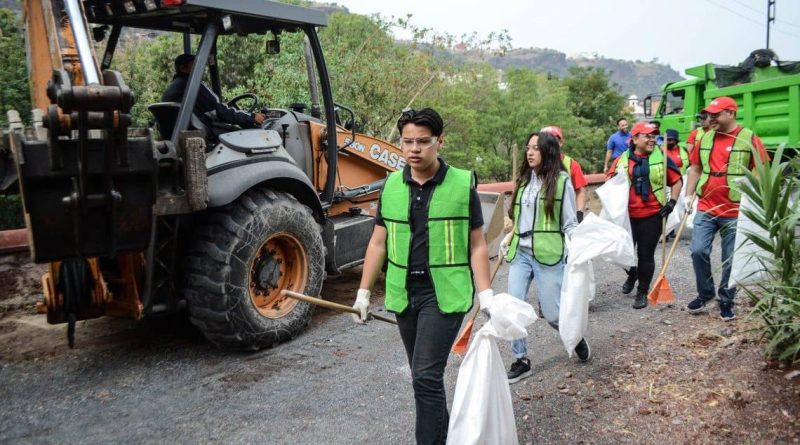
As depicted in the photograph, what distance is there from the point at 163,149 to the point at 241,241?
0.89 meters

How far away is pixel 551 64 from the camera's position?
171m

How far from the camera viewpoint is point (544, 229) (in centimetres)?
449

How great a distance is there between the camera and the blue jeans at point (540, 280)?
4445 mm

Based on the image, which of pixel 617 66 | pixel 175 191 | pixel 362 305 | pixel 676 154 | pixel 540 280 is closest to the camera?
pixel 362 305

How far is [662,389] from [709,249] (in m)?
1.85

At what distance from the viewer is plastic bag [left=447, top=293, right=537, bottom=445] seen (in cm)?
290

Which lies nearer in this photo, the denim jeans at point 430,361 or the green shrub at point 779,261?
the denim jeans at point 430,361

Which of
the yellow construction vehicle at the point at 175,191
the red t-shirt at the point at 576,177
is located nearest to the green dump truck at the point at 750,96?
the red t-shirt at the point at 576,177

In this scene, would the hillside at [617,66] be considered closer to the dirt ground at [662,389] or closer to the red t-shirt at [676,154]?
the red t-shirt at [676,154]

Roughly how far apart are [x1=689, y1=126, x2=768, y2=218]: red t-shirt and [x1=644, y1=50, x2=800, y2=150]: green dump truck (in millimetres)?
3630

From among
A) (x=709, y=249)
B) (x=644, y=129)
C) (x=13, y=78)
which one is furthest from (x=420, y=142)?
(x=13, y=78)

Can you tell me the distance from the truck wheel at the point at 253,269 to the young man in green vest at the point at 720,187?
298 cm

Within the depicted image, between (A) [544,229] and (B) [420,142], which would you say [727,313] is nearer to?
(A) [544,229]

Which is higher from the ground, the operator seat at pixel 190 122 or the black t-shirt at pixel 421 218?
the operator seat at pixel 190 122
